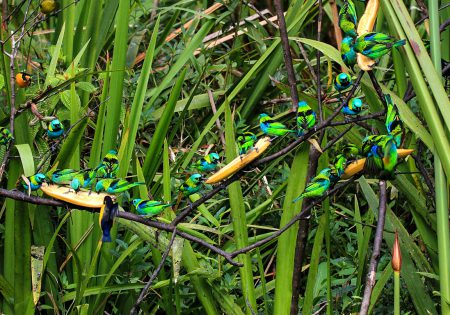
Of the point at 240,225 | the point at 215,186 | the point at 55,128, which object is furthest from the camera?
the point at 215,186

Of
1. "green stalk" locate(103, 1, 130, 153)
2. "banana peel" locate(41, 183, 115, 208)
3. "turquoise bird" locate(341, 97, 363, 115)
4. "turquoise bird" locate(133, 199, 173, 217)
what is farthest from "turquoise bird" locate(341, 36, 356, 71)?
"green stalk" locate(103, 1, 130, 153)

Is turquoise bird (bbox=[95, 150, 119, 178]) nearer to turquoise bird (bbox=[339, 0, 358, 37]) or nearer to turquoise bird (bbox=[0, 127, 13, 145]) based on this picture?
turquoise bird (bbox=[0, 127, 13, 145])

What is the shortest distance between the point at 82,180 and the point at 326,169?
0.61 meters

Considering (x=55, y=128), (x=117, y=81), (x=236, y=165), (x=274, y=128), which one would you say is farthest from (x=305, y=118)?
(x=117, y=81)

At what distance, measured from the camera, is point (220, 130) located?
3410 millimetres

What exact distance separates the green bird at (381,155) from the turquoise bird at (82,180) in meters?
0.66

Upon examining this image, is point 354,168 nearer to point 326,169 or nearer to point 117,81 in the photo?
point 326,169

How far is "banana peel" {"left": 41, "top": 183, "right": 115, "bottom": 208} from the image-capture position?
1796 millimetres

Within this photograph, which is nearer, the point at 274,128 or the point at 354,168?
the point at 354,168

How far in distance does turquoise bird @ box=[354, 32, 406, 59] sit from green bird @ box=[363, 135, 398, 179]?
242 mm

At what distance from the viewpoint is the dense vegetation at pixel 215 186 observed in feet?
6.67

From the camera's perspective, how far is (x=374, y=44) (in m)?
1.92

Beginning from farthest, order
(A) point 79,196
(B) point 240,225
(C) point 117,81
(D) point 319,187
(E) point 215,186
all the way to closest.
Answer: (E) point 215,186, (C) point 117,81, (B) point 240,225, (D) point 319,187, (A) point 79,196

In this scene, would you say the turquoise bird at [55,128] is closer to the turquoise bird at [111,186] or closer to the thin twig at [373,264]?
the turquoise bird at [111,186]
